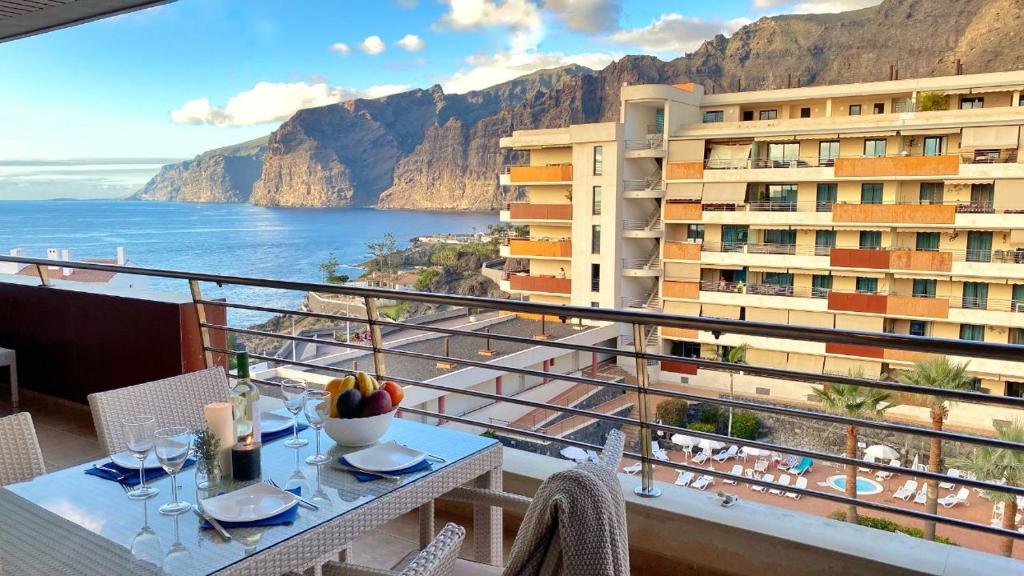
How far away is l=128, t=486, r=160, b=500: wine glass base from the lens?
1.53 meters

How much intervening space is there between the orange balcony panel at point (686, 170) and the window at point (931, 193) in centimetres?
811

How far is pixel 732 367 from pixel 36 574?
1.75 meters

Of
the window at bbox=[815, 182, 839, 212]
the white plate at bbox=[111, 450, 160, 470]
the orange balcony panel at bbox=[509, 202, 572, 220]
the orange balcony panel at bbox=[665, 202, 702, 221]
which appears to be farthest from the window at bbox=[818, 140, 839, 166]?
the white plate at bbox=[111, 450, 160, 470]

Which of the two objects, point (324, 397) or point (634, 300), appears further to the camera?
point (634, 300)

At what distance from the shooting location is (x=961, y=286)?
2664 cm

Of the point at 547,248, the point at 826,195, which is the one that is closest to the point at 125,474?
the point at 826,195

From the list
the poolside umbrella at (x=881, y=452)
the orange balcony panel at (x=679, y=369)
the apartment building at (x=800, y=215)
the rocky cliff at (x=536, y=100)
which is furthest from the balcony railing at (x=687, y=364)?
the rocky cliff at (x=536, y=100)

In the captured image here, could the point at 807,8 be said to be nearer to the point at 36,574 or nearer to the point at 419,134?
the point at 419,134

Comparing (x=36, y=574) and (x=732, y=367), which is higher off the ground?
(x=732, y=367)

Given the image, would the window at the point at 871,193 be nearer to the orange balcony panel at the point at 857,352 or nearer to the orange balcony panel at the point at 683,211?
the orange balcony panel at the point at 857,352

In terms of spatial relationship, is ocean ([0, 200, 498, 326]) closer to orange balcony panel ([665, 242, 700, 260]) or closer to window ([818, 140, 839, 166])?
orange balcony panel ([665, 242, 700, 260])

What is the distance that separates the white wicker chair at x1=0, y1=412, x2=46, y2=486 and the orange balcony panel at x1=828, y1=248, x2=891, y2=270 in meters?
29.4

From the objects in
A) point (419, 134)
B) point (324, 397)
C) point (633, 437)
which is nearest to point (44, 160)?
point (419, 134)

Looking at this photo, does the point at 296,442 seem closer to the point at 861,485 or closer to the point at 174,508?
the point at 174,508
